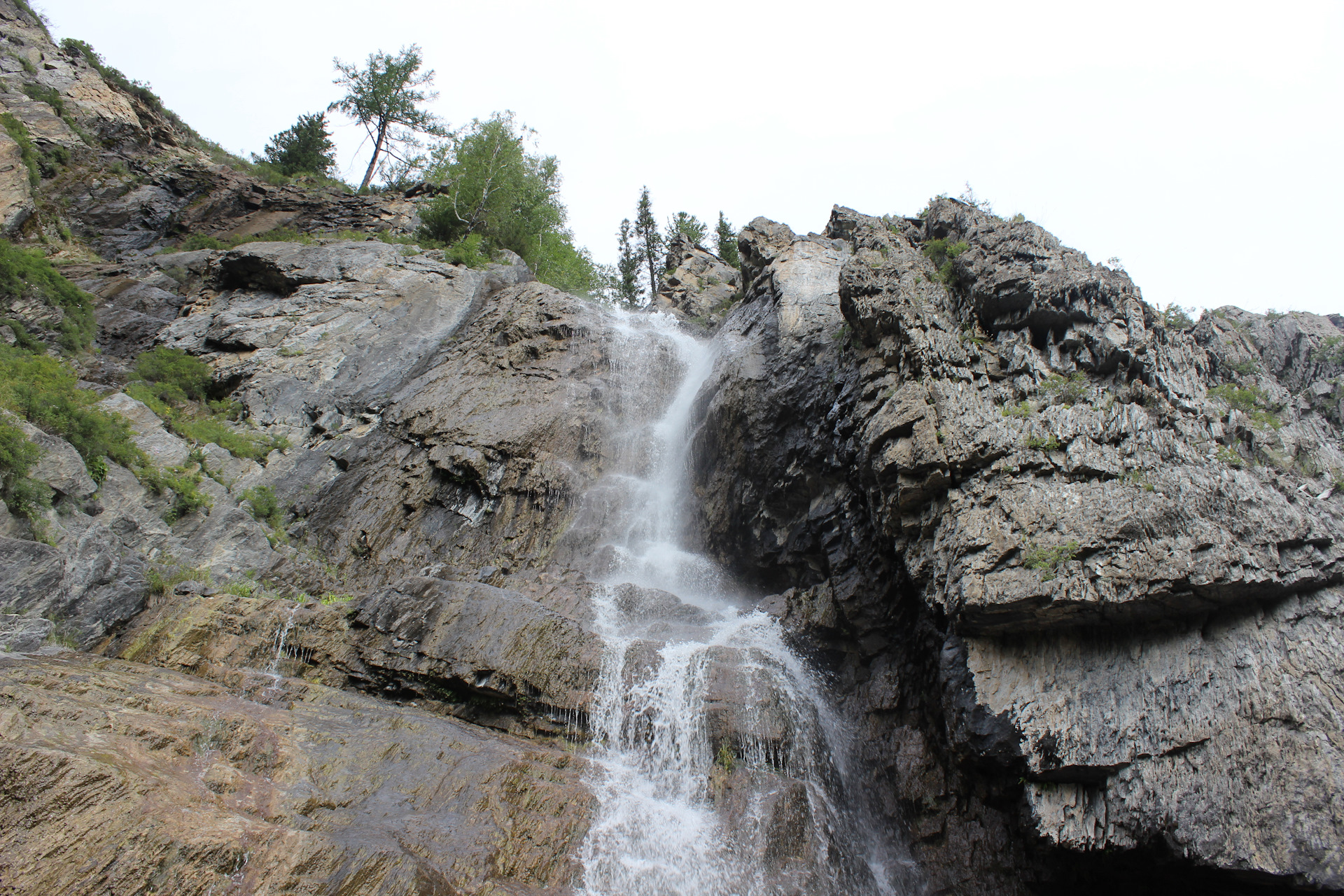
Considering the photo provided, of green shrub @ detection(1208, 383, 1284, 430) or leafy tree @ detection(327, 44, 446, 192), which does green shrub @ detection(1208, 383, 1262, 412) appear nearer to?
green shrub @ detection(1208, 383, 1284, 430)

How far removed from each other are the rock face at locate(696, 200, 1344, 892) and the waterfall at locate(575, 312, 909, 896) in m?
1.17

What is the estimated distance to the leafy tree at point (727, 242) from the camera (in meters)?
39.3

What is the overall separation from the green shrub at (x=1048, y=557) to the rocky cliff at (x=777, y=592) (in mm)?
81

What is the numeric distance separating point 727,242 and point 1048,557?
36.3m

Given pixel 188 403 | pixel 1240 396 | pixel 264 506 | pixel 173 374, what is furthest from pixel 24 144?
pixel 1240 396

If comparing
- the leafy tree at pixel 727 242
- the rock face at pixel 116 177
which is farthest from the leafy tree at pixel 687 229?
the rock face at pixel 116 177

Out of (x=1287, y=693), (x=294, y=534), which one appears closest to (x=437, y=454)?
(x=294, y=534)

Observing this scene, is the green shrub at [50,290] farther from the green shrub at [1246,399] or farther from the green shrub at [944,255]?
the green shrub at [1246,399]

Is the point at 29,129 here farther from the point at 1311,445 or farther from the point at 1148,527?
the point at 1311,445

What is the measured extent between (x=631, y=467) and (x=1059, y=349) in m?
11.7

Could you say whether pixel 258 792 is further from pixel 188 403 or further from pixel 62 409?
pixel 188 403

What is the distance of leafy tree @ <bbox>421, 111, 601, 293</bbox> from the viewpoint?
26016mm

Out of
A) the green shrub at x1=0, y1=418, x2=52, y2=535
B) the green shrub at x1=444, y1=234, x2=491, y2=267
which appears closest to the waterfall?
the green shrub at x1=0, y1=418, x2=52, y2=535

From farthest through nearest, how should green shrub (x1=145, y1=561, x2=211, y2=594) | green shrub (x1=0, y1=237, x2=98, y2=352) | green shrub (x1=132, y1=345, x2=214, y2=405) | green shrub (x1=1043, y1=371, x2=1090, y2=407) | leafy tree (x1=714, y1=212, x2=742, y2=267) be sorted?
1. leafy tree (x1=714, y1=212, x2=742, y2=267)
2. green shrub (x1=132, y1=345, x2=214, y2=405)
3. green shrub (x1=0, y1=237, x2=98, y2=352)
4. green shrub (x1=145, y1=561, x2=211, y2=594)
5. green shrub (x1=1043, y1=371, x2=1090, y2=407)
